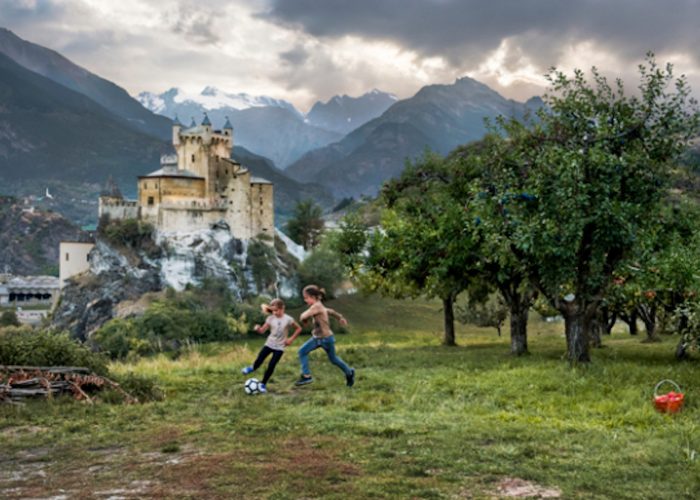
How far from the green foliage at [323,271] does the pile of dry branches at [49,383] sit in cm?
7534

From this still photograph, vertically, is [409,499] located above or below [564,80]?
below

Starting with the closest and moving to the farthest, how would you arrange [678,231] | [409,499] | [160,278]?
[409,499] → [678,231] → [160,278]

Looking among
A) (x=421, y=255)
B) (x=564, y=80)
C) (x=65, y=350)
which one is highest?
(x=564, y=80)

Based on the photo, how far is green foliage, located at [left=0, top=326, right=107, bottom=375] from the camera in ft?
49.9

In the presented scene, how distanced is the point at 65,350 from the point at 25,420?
11.8 ft

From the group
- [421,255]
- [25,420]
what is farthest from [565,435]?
[421,255]

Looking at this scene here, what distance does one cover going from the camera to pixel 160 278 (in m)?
95.4

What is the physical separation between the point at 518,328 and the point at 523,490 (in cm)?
1768

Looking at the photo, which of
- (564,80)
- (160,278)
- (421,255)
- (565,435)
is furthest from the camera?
(160,278)

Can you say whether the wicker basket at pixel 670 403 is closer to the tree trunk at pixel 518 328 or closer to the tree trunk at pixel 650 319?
the tree trunk at pixel 518 328

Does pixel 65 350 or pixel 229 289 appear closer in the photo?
pixel 65 350

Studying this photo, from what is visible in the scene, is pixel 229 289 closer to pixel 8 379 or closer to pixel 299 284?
pixel 299 284

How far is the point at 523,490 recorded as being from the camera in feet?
25.7

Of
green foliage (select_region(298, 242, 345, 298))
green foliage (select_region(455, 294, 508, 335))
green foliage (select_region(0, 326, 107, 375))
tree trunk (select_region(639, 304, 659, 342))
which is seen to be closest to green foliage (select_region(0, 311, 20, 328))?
green foliage (select_region(298, 242, 345, 298))
